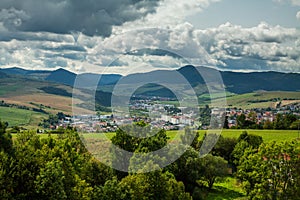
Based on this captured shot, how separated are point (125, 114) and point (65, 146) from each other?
311 inches

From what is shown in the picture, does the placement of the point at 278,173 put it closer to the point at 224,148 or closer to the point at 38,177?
the point at 38,177

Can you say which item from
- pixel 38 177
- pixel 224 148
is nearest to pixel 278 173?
pixel 38 177

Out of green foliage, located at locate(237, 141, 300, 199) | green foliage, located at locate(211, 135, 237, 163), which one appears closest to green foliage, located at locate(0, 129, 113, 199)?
green foliage, located at locate(237, 141, 300, 199)

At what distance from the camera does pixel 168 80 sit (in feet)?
105

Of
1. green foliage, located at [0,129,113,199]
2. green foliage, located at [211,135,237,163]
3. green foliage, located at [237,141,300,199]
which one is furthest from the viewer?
green foliage, located at [211,135,237,163]

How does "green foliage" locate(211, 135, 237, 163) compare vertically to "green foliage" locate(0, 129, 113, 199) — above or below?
below

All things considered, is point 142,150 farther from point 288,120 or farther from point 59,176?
point 288,120

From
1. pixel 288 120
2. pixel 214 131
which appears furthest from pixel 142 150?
pixel 288 120

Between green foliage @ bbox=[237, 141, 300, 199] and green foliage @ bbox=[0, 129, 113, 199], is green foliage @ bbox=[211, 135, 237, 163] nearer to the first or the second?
green foliage @ bbox=[237, 141, 300, 199]

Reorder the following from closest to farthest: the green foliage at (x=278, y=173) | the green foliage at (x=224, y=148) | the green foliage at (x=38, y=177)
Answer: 1. the green foliage at (x=38, y=177)
2. the green foliage at (x=278, y=173)
3. the green foliage at (x=224, y=148)

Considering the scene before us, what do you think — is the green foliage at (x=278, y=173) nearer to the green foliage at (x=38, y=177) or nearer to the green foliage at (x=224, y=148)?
the green foliage at (x=38, y=177)

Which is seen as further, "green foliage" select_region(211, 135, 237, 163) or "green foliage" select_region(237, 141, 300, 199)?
"green foliage" select_region(211, 135, 237, 163)

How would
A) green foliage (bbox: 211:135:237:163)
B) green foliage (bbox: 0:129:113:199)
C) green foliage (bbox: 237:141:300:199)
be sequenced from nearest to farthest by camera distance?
green foliage (bbox: 0:129:113:199) < green foliage (bbox: 237:141:300:199) < green foliage (bbox: 211:135:237:163)

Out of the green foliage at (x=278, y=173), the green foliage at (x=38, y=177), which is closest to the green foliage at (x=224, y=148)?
the green foliage at (x=278, y=173)
